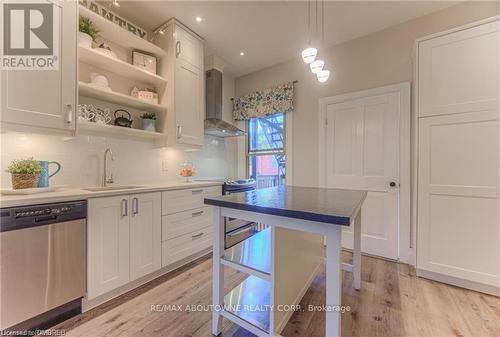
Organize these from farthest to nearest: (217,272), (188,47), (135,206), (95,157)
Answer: (188,47), (95,157), (135,206), (217,272)

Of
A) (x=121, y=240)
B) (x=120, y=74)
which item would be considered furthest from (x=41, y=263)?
(x=120, y=74)

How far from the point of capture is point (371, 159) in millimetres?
2693

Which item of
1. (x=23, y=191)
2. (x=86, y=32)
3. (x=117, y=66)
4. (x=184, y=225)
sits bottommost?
(x=184, y=225)

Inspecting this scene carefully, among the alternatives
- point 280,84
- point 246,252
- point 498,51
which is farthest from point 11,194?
point 498,51

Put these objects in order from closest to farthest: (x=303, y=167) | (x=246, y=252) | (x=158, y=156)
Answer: (x=246, y=252) → (x=158, y=156) → (x=303, y=167)

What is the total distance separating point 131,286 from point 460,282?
10.1 ft

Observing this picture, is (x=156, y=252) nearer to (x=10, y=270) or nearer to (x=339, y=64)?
(x=10, y=270)

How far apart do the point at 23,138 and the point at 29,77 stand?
51cm

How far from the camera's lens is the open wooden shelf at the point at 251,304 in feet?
4.31

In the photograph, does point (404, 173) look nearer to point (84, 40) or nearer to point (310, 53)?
point (310, 53)

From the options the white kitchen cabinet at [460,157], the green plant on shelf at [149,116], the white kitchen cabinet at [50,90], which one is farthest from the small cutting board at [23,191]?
the white kitchen cabinet at [460,157]

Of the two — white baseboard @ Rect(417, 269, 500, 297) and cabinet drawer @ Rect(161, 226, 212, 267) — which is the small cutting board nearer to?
cabinet drawer @ Rect(161, 226, 212, 267)

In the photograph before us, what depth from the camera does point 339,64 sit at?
2.92m

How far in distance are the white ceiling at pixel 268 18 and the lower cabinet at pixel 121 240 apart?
2021 millimetres
